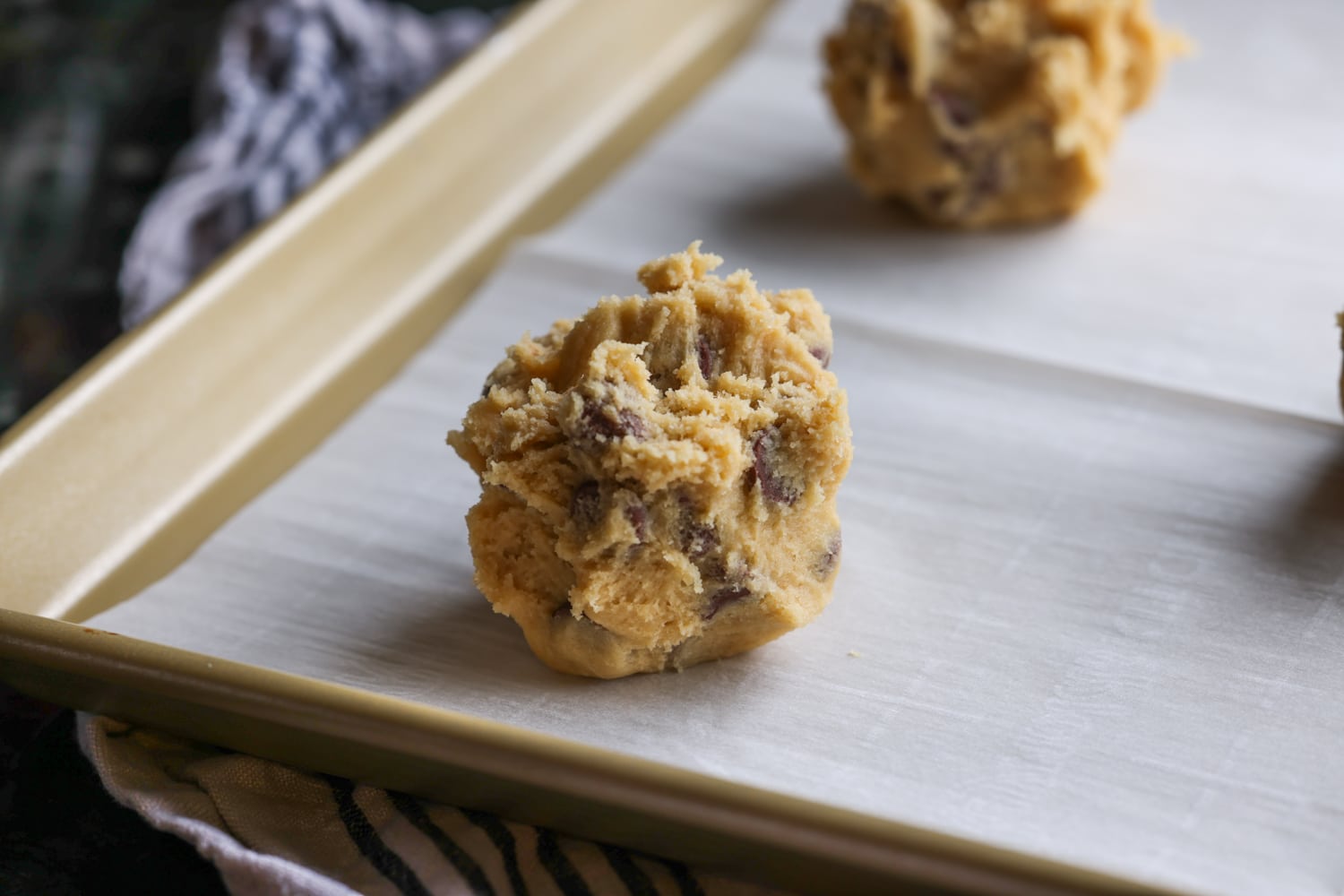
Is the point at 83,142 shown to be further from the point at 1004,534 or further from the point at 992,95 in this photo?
the point at 1004,534

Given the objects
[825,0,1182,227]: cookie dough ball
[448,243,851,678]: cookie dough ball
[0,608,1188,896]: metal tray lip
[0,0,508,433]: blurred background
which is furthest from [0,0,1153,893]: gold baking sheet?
[825,0,1182,227]: cookie dough ball

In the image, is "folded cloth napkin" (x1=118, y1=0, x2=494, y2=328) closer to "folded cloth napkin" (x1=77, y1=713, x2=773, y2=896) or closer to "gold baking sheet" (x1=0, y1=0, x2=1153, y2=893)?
"gold baking sheet" (x1=0, y1=0, x2=1153, y2=893)

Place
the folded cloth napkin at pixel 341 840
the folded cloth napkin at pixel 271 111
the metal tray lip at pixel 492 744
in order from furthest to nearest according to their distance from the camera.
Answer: the folded cloth napkin at pixel 271 111 < the folded cloth napkin at pixel 341 840 < the metal tray lip at pixel 492 744

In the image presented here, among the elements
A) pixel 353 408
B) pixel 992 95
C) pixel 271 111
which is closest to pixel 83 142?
pixel 271 111

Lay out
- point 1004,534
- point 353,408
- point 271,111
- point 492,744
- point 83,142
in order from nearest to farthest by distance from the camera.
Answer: point 492,744, point 1004,534, point 353,408, point 271,111, point 83,142

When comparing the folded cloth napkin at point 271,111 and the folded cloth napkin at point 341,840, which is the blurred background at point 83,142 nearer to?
the folded cloth napkin at point 271,111

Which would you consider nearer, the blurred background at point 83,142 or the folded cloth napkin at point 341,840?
the folded cloth napkin at point 341,840

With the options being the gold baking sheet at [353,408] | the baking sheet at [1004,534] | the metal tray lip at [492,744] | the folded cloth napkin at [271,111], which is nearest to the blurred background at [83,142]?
the folded cloth napkin at [271,111]
